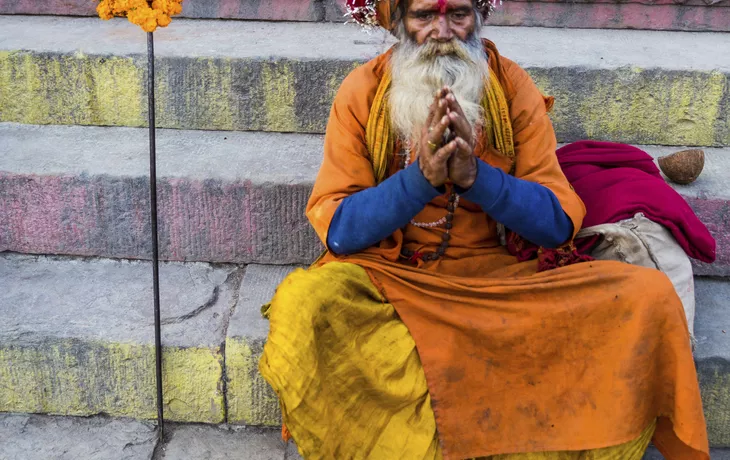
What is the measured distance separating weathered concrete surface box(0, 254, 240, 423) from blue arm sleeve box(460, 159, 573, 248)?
1.09m

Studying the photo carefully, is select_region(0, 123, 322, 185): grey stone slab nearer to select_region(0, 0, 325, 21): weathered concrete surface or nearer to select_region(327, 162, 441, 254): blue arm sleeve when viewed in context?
select_region(327, 162, 441, 254): blue arm sleeve

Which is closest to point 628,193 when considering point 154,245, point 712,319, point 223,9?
point 712,319

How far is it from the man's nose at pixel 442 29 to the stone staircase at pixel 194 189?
35.7 inches

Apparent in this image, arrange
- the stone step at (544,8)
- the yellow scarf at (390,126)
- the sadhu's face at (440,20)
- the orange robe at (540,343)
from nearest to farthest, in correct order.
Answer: the orange robe at (540,343) < the sadhu's face at (440,20) < the yellow scarf at (390,126) < the stone step at (544,8)

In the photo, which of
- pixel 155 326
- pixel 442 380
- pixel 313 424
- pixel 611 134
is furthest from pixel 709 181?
pixel 155 326

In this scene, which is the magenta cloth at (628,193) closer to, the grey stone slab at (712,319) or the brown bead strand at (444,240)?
the grey stone slab at (712,319)

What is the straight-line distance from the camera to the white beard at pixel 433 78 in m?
2.44

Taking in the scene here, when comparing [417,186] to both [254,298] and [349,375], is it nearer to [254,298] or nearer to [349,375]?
[349,375]

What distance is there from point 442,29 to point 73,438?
6.21 feet

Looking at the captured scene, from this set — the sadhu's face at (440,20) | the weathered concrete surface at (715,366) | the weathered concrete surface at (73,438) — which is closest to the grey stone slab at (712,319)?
the weathered concrete surface at (715,366)

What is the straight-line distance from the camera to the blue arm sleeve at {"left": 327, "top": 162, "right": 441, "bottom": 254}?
2.30 m

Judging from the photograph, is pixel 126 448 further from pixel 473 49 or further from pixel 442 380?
pixel 473 49

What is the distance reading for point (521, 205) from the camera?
2.37 m

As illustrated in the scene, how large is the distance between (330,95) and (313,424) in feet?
5.57
